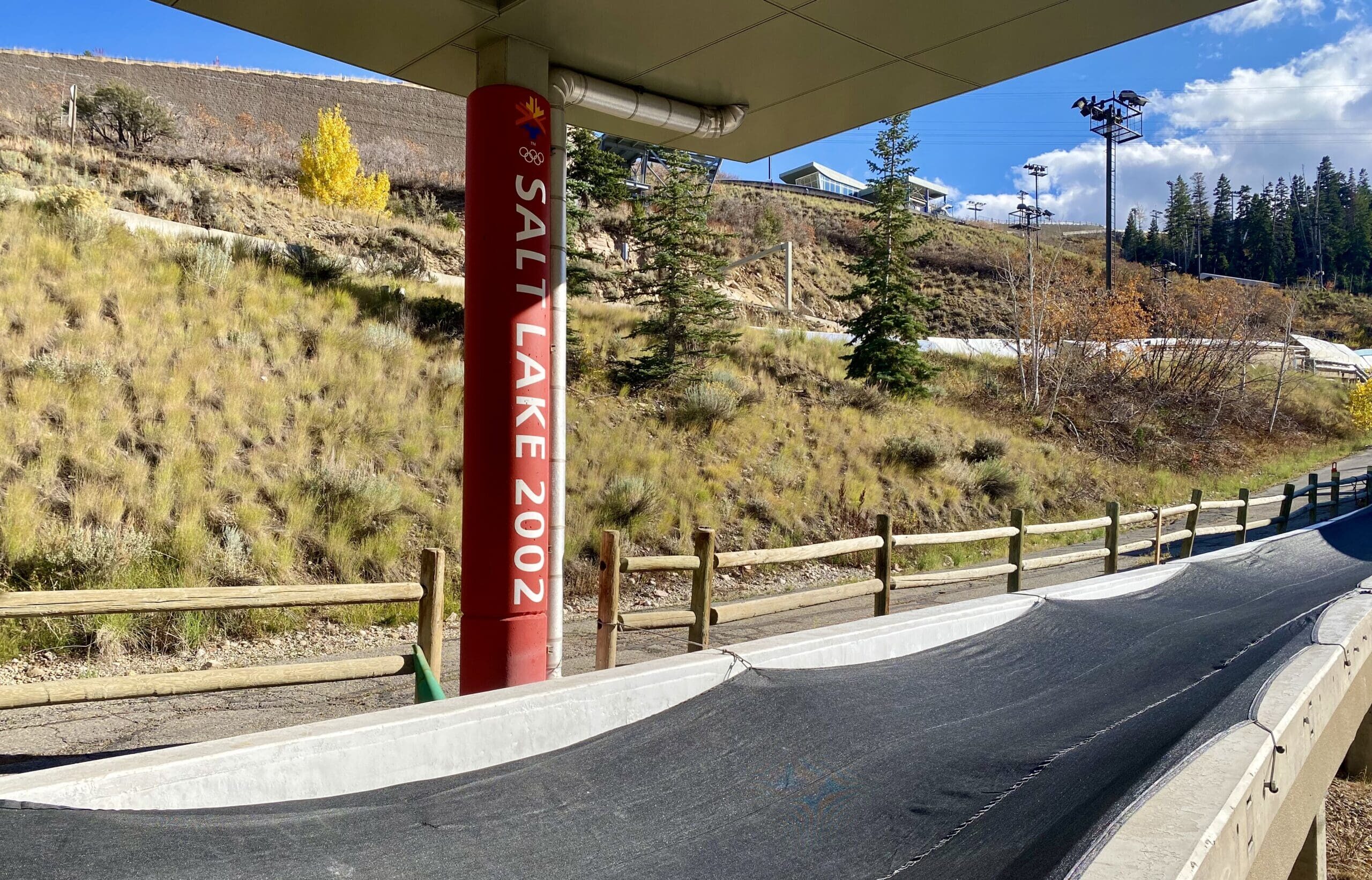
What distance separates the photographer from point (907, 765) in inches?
162

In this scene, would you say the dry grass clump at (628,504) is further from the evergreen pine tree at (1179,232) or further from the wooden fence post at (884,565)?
the evergreen pine tree at (1179,232)

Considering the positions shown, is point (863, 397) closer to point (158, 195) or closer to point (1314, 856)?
point (158, 195)

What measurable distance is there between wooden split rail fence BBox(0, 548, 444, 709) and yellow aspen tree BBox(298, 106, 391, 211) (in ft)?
98.4

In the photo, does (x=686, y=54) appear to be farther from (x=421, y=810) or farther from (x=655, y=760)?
(x=421, y=810)

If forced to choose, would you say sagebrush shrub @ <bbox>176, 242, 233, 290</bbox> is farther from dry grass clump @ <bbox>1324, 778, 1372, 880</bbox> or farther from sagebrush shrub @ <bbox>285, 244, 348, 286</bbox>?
dry grass clump @ <bbox>1324, 778, 1372, 880</bbox>

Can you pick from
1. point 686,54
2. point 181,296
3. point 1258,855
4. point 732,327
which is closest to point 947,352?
point 732,327

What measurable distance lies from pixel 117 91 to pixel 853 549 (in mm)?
38281

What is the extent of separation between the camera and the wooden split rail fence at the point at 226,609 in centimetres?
438

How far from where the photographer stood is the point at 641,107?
6609 millimetres

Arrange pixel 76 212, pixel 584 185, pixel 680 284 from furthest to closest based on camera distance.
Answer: pixel 584 185 < pixel 680 284 < pixel 76 212

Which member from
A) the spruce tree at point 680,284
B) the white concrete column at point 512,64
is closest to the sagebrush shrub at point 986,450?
the spruce tree at point 680,284

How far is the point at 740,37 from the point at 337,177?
32.7 m

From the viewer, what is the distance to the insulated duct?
19.7 ft

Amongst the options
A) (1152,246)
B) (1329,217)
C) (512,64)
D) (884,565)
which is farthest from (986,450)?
(1329,217)
